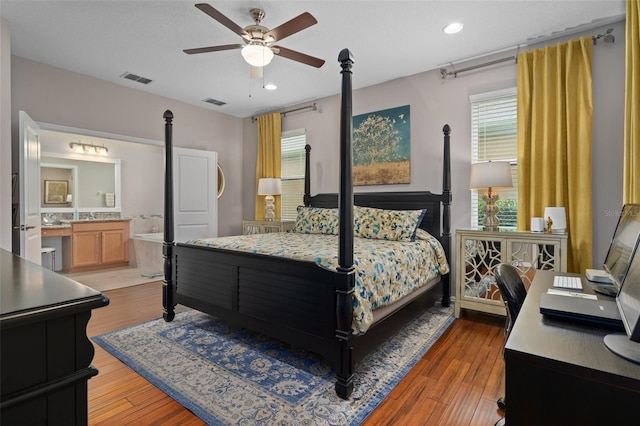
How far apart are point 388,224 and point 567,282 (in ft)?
5.95

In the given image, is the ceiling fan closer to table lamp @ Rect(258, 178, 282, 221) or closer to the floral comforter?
the floral comforter

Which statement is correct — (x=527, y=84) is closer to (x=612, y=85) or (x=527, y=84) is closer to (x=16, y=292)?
(x=612, y=85)

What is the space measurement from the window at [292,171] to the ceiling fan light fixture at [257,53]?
2.36 meters

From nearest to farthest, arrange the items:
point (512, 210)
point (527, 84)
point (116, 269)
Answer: point (527, 84) → point (512, 210) → point (116, 269)

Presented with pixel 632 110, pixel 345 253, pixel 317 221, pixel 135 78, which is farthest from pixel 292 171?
pixel 632 110

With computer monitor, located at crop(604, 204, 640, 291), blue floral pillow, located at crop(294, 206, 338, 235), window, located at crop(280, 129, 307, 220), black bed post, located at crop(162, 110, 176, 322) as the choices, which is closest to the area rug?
black bed post, located at crop(162, 110, 176, 322)

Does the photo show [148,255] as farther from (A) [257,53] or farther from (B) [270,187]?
(A) [257,53]

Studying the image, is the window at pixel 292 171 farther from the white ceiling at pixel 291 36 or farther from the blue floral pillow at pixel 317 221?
the white ceiling at pixel 291 36

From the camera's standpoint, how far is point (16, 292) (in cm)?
73

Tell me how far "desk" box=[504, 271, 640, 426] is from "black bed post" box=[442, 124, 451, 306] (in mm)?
2555

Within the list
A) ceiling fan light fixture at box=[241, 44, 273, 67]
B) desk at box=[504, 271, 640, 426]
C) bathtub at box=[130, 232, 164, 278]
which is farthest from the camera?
bathtub at box=[130, 232, 164, 278]


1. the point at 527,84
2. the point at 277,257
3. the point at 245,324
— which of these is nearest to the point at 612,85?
the point at 527,84

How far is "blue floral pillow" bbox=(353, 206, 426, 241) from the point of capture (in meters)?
3.20

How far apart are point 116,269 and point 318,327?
529cm
